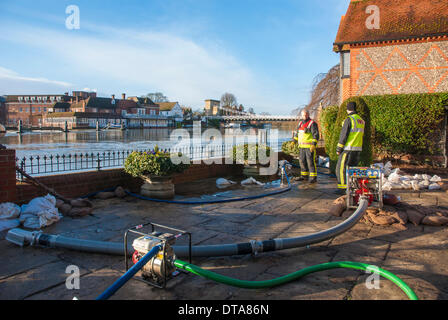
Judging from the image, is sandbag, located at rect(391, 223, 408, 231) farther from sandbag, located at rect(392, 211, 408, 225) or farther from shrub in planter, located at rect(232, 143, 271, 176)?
shrub in planter, located at rect(232, 143, 271, 176)

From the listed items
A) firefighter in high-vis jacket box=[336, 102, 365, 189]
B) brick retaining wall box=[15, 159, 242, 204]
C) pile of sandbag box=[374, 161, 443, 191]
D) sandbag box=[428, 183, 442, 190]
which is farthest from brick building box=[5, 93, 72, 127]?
sandbag box=[428, 183, 442, 190]

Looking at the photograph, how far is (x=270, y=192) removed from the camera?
7551mm

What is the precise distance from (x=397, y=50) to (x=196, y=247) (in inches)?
690

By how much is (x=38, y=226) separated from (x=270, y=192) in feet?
15.5

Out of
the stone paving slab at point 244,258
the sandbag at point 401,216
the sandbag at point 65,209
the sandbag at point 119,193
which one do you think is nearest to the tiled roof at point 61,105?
the sandbag at point 119,193

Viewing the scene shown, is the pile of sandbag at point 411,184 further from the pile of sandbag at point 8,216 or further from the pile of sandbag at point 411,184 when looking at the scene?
the pile of sandbag at point 8,216

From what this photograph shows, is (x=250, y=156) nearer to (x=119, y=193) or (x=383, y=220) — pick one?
(x=119, y=193)

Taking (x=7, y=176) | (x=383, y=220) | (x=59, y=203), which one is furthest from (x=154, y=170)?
(x=383, y=220)

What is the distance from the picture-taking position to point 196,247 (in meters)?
3.62

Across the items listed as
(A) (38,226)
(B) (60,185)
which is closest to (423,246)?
(A) (38,226)

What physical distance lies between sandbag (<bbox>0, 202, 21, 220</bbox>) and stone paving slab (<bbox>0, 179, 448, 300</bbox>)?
74 cm

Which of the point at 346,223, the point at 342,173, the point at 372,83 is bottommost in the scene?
the point at 346,223
